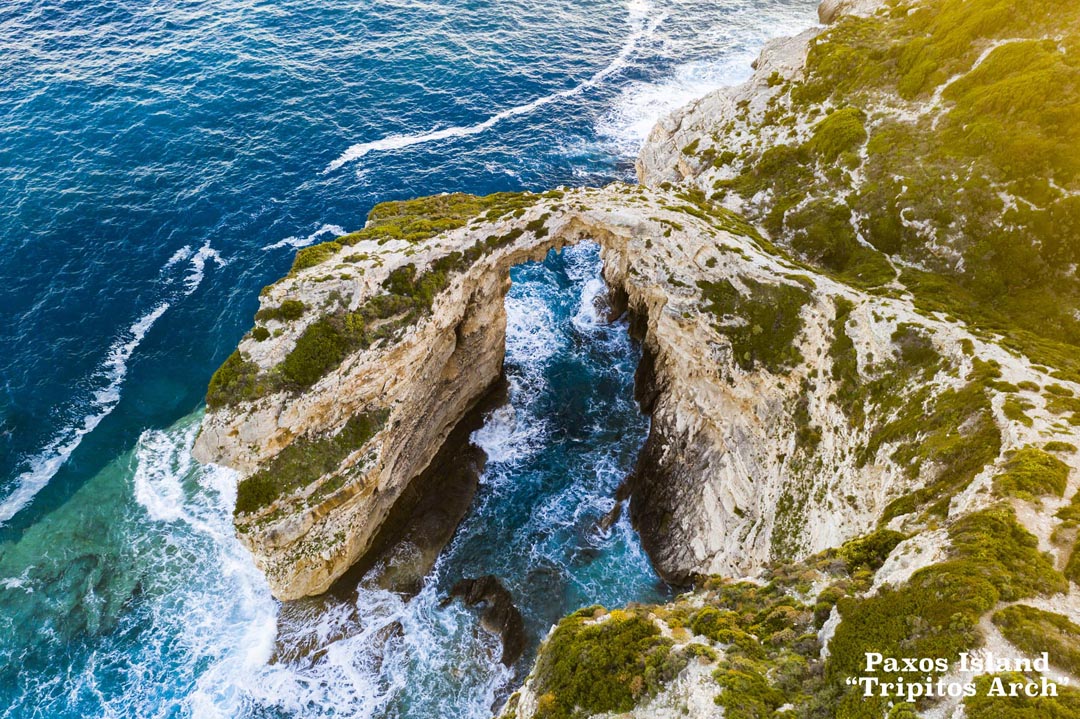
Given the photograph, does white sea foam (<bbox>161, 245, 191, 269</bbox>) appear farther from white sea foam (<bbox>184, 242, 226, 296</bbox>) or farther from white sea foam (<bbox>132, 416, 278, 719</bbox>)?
white sea foam (<bbox>132, 416, 278, 719</bbox>)

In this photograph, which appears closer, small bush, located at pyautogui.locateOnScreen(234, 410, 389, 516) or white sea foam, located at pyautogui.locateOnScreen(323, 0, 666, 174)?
small bush, located at pyautogui.locateOnScreen(234, 410, 389, 516)

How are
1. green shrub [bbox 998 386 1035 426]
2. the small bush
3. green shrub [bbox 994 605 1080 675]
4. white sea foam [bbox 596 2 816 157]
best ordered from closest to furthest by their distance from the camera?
green shrub [bbox 994 605 1080 675], green shrub [bbox 998 386 1035 426], the small bush, white sea foam [bbox 596 2 816 157]

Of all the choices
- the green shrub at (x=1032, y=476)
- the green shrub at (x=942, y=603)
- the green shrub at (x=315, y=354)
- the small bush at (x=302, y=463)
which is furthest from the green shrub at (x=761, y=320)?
the green shrub at (x=315, y=354)

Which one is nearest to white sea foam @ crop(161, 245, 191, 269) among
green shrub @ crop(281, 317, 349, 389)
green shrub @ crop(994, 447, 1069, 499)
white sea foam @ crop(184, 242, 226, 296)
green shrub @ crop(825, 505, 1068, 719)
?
white sea foam @ crop(184, 242, 226, 296)

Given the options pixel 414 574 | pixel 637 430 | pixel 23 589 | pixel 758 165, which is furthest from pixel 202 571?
pixel 758 165

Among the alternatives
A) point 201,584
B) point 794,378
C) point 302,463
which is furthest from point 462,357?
point 201,584

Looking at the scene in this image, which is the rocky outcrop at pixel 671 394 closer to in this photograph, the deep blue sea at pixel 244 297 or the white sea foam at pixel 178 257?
the deep blue sea at pixel 244 297
